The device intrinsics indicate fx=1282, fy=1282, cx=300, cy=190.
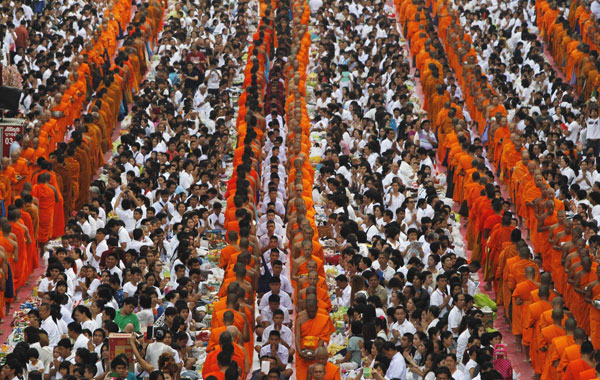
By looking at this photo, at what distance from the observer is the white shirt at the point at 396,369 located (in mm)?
16766

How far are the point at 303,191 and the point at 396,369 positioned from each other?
659 cm

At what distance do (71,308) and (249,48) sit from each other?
16.6 m

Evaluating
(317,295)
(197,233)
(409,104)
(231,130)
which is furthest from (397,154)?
(317,295)

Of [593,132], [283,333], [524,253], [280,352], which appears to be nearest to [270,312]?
[283,333]

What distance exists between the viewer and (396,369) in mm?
16797

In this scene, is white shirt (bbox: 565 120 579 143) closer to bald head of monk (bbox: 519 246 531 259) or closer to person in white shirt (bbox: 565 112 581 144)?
person in white shirt (bbox: 565 112 581 144)

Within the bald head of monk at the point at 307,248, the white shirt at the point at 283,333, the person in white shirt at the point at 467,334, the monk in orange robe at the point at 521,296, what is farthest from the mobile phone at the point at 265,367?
the monk in orange robe at the point at 521,296

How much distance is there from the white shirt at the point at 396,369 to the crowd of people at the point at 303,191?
1.6 inches

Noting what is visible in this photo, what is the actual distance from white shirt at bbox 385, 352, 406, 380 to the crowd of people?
4 cm

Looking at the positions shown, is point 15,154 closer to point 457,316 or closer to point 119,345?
point 119,345

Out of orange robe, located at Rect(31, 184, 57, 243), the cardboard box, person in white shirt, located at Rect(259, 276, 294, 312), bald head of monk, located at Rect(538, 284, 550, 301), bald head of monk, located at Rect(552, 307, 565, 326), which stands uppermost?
orange robe, located at Rect(31, 184, 57, 243)

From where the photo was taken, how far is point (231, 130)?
96.2ft

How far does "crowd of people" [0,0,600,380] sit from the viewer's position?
58.0ft

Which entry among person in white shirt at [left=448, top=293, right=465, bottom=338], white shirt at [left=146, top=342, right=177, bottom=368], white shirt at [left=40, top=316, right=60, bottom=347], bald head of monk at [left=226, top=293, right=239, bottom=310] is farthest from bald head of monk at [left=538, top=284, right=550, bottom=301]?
white shirt at [left=40, top=316, right=60, bottom=347]
